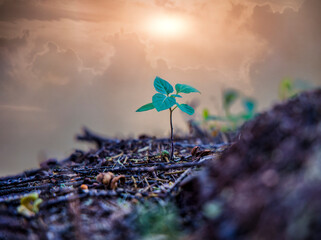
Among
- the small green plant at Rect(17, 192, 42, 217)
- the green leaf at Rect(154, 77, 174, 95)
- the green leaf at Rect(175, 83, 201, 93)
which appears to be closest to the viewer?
the small green plant at Rect(17, 192, 42, 217)

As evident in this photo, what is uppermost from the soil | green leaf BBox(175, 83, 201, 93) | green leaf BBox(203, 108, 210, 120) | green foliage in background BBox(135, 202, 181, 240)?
green leaf BBox(175, 83, 201, 93)

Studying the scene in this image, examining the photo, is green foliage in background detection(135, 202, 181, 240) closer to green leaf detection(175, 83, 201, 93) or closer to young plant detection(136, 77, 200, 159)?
young plant detection(136, 77, 200, 159)

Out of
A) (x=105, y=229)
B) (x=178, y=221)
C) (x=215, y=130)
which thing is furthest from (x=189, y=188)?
(x=215, y=130)

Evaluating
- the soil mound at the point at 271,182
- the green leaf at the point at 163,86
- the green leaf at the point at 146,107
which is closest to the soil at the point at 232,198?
the soil mound at the point at 271,182

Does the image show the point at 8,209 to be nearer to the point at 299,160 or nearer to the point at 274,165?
the point at 274,165

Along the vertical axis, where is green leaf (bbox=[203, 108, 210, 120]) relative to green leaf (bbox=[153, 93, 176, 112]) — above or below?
below

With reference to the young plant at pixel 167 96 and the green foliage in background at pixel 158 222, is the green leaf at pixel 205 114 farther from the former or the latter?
the green foliage in background at pixel 158 222

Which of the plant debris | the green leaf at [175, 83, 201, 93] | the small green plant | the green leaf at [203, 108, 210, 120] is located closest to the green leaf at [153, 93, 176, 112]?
the green leaf at [175, 83, 201, 93]
